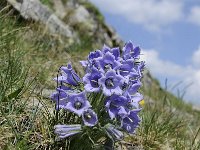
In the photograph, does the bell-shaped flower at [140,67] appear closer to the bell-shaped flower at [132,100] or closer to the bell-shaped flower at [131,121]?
the bell-shaped flower at [132,100]

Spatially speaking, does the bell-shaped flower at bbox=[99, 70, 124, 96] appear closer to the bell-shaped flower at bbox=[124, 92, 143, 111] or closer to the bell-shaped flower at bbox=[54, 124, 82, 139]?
the bell-shaped flower at bbox=[124, 92, 143, 111]

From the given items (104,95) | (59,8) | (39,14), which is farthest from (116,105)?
(59,8)

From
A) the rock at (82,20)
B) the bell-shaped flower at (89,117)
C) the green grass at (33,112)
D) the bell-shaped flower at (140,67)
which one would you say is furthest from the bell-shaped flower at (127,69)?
the rock at (82,20)

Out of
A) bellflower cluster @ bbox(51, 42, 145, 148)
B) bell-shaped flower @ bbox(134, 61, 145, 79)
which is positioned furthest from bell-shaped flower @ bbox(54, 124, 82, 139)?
bell-shaped flower @ bbox(134, 61, 145, 79)

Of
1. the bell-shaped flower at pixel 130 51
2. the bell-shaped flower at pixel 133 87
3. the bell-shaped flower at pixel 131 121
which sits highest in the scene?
the bell-shaped flower at pixel 130 51

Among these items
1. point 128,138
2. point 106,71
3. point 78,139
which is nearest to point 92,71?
point 106,71
